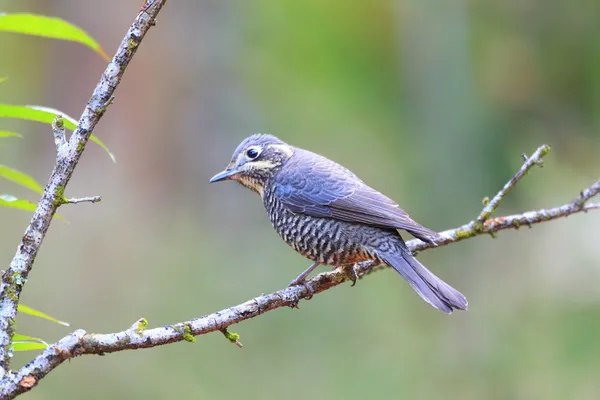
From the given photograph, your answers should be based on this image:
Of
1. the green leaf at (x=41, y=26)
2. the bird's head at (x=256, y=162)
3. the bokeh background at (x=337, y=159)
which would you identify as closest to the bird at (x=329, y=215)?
the bird's head at (x=256, y=162)

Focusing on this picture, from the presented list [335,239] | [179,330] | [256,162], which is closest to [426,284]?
[335,239]

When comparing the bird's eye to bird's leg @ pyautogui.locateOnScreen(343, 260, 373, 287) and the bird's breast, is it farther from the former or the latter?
bird's leg @ pyautogui.locateOnScreen(343, 260, 373, 287)

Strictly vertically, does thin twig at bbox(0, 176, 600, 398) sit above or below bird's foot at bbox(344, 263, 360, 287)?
below

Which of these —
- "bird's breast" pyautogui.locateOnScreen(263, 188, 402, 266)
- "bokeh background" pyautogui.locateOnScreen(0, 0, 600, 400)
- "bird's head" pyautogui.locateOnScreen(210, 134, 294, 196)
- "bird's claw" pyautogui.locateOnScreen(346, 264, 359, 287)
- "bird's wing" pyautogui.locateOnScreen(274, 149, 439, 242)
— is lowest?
"bird's claw" pyautogui.locateOnScreen(346, 264, 359, 287)

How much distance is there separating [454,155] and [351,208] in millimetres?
5170

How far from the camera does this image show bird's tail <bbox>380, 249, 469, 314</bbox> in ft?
11.7

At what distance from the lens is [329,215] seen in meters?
4.28

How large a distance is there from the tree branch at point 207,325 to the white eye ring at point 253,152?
113 centimetres

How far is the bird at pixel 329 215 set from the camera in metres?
3.76

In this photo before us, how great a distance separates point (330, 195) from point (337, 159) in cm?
773

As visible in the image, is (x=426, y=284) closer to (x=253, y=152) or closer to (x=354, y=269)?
(x=354, y=269)

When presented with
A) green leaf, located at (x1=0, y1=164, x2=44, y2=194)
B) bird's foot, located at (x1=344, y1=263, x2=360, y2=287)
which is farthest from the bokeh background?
green leaf, located at (x1=0, y1=164, x2=44, y2=194)

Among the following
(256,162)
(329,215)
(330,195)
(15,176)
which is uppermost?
(256,162)

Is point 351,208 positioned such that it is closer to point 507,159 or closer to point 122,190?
point 507,159
